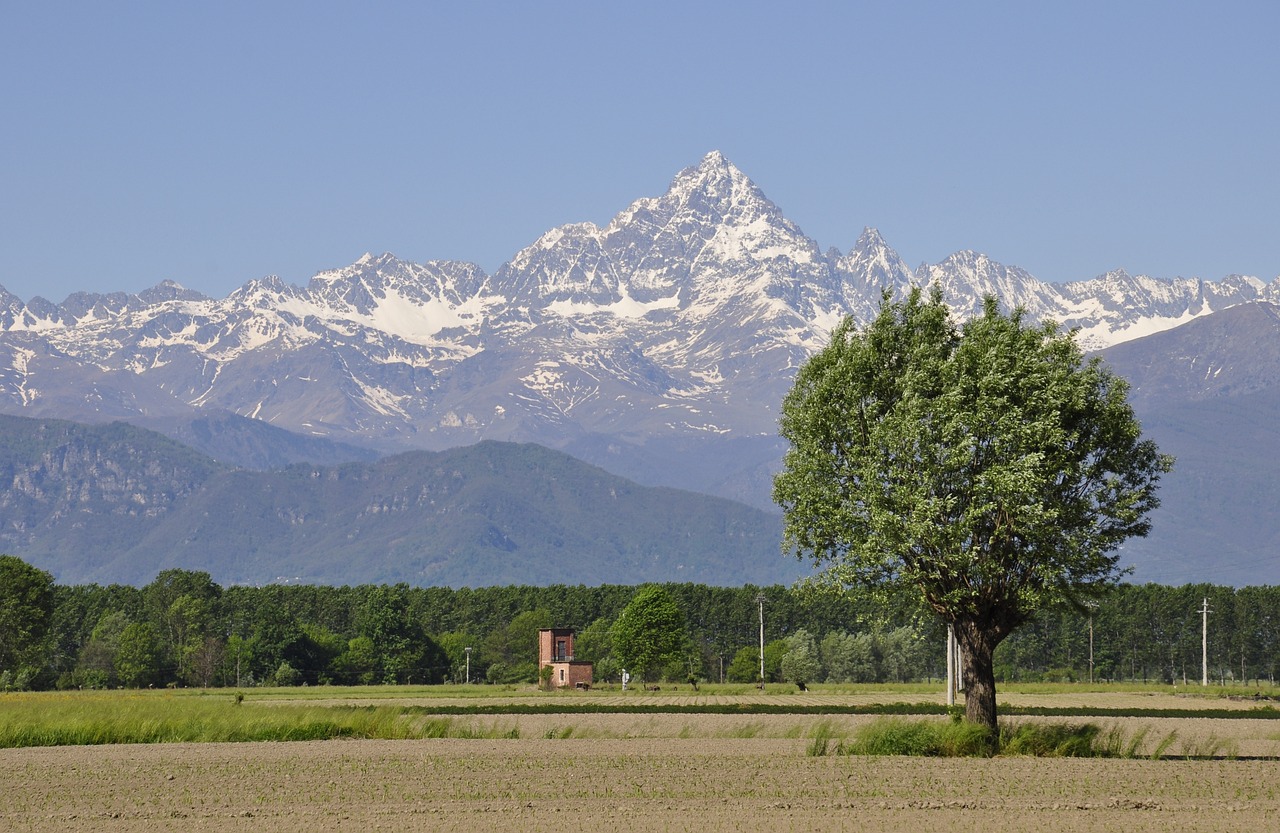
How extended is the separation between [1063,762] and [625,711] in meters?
46.7

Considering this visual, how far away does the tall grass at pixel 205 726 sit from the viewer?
63938mm

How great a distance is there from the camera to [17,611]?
144 metres

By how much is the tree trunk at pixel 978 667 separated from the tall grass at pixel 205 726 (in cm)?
1997

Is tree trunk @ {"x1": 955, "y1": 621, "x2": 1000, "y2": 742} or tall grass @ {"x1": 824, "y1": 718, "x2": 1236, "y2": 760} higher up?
tree trunk @ {"x1": 955, "y1": 621, "x2": 1000, "y2": 742}

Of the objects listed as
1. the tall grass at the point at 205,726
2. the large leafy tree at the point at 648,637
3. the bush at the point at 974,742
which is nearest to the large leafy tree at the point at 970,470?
the bush at the point at 974,742

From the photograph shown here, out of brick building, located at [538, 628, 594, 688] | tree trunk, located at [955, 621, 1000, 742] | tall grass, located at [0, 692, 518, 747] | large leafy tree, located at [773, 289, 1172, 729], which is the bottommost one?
brick building, located at [538, 628, 594, 688]

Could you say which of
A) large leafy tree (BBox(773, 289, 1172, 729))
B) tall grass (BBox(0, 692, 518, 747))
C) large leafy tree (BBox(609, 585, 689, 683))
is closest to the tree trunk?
large leafy tree (BBox(773, 289, 1172, 729))

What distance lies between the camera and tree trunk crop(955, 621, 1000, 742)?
Answer: 56500mm

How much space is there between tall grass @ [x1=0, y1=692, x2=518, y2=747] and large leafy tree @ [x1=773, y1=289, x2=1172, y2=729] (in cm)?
1891

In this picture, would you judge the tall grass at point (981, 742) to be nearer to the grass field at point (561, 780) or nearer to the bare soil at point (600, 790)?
the grass field at point (561, 780)

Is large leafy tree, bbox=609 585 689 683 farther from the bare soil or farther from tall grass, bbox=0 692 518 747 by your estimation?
the bare soil

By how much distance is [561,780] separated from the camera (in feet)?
161

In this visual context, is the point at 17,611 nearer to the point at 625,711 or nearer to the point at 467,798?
the point at 625,711

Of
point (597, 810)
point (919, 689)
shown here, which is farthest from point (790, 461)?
point (919, 689)
